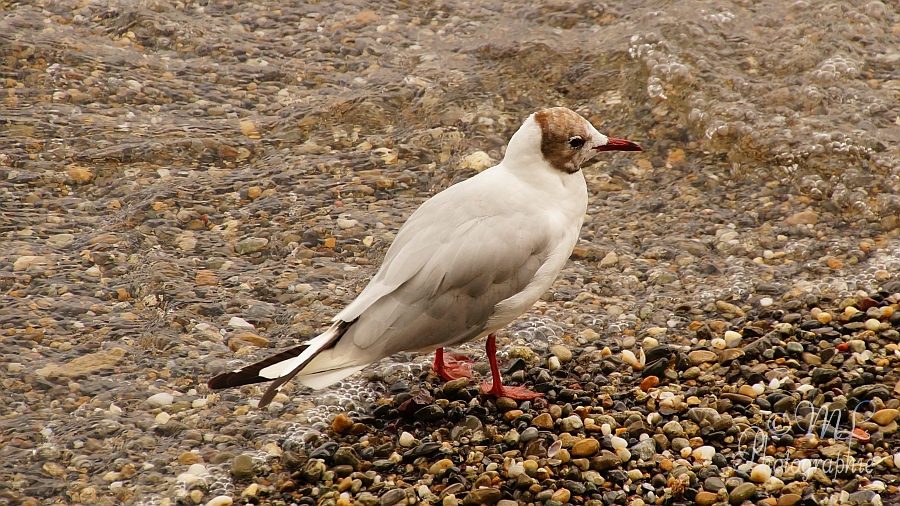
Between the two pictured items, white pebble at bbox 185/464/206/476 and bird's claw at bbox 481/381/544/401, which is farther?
bird's claw at bbox 481/381/544/401

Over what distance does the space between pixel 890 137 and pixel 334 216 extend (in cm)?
393

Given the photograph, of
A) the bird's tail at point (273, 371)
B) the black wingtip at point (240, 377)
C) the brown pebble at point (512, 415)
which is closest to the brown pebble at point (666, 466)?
the brown pebble at point (512, 415)

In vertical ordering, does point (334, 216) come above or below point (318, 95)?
below

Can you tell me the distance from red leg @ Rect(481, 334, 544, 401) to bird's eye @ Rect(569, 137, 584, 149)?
102 centimetres

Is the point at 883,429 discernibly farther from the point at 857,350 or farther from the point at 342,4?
the point at 342,4

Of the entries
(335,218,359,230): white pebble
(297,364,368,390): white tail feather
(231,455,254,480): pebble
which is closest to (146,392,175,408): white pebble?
(231,455,254,480): pebble

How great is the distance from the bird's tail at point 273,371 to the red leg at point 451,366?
2.46 ft

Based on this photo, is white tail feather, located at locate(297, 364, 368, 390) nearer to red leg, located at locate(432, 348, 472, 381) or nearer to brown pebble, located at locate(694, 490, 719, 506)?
red leg, located at locate(432, 348, 472, 381)

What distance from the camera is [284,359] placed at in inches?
149

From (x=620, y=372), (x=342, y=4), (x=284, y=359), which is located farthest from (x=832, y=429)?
(x=342, y=4)

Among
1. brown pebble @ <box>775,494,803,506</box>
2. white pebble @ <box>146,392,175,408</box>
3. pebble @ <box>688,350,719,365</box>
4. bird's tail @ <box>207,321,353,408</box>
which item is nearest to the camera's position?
brown pebble @ <box>775,494,803,506</box>

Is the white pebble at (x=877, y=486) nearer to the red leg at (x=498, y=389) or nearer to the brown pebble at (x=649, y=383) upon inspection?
the brown pebble at (x=649, y=383)

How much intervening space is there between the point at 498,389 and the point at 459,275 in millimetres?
695

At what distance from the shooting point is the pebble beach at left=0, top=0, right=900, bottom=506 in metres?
3.82
